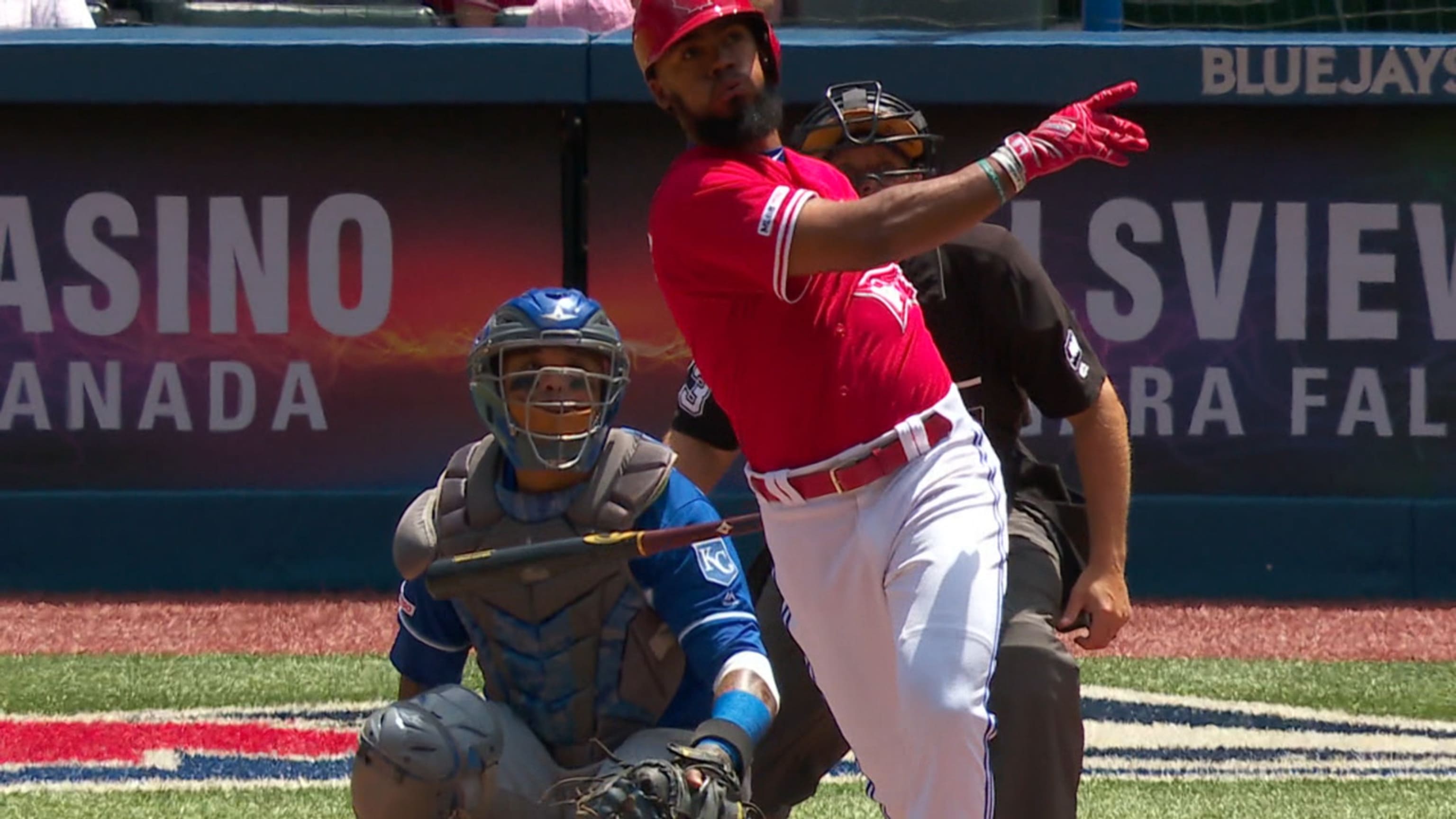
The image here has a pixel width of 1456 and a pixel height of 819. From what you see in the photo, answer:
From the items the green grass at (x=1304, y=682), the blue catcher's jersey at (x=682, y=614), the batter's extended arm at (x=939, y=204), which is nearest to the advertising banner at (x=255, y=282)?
the green grass at (x=1304, y=682)

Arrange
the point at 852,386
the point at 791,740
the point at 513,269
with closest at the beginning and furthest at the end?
the point at 852,386 → the point at 791,740 → the point at 513,269

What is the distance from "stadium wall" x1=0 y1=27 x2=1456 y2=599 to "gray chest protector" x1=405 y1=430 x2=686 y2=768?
165 inches

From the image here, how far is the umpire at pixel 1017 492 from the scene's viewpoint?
161 inches

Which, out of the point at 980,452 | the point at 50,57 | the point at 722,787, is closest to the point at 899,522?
the point at 980,452

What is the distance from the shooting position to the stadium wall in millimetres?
8023

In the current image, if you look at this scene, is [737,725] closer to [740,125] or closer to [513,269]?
[740,125]

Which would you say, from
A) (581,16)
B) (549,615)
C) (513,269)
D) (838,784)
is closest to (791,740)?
(549,615)

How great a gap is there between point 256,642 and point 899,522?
416cm

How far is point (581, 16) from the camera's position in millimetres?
8656

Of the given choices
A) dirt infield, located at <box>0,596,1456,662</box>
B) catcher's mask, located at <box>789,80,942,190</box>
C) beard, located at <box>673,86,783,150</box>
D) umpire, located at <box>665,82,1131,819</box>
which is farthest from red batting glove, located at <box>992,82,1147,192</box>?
dirt infield, located at <box>0,596,1456,662</box>

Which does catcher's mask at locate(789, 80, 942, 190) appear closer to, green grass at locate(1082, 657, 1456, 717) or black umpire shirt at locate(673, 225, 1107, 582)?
black umpire shirt at locate(673, 225, 1107, 582)

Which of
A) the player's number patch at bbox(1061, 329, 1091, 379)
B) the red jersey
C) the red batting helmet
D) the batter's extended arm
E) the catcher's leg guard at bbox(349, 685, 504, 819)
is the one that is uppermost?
the red batting helmet

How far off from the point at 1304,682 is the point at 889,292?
3410mm

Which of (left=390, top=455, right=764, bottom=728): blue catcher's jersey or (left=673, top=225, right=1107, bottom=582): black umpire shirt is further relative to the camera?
(left=673, top=225, right=1107, bottom=582): black umpire shirt
